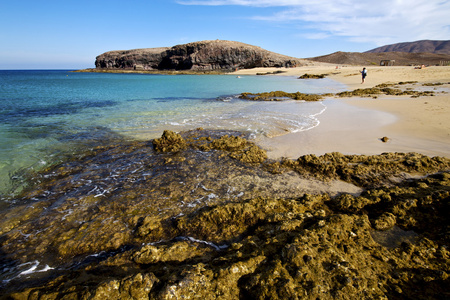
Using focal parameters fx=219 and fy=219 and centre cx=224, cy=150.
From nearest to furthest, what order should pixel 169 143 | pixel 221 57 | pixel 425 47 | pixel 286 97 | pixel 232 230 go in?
pixel 232 230, pixel 169 143, pixel 286 97, pixel 221 57, pixel 425 47

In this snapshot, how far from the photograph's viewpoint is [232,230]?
3.26 metres

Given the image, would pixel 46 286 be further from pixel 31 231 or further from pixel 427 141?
pixel 427 141

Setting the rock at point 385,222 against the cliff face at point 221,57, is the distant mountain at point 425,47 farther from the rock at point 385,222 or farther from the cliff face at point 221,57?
the rock at point 385,222

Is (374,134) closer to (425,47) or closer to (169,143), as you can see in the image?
(169,143)

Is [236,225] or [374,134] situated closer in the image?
[236,225]

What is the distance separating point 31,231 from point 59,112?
42.5 feet

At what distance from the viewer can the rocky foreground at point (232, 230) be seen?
2.04m

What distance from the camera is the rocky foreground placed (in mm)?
2035

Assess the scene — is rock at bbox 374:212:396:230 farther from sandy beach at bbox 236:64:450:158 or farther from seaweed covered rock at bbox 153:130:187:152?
seaweed covered rock at bbox 153:130:187:152

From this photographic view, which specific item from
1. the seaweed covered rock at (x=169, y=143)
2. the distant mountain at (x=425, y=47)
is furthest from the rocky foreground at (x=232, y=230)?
the distant mountain at (x=425, y=47)

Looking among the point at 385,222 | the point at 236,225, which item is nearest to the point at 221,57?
the point at 236,225

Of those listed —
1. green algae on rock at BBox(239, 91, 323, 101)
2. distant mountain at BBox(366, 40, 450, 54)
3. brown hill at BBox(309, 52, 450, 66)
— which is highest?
distant mountain at BBox(366, 40, 450, 54)

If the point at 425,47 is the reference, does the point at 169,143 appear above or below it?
below

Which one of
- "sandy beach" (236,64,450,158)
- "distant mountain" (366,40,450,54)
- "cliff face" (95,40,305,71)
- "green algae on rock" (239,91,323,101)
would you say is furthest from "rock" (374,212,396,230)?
"distant mountain" (366,40,450,54)
